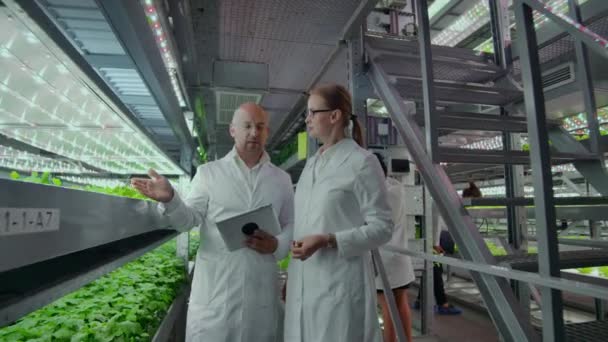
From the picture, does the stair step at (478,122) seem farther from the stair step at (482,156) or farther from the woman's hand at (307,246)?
the woman's hand at (307,246)

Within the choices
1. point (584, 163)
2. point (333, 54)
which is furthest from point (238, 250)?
point (333, 54)

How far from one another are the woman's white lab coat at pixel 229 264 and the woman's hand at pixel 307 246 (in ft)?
1.28

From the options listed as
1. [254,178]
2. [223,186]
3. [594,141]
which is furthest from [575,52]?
[223,186]

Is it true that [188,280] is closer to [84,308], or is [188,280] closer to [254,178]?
[84,308]

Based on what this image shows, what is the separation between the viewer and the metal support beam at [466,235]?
58.6 inches

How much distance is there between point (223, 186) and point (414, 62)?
1808 millimetres

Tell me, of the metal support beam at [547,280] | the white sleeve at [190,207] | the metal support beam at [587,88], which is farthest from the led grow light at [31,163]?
the metal support beam at [587,88]

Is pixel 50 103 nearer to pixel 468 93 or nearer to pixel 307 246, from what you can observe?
pixel 307 246

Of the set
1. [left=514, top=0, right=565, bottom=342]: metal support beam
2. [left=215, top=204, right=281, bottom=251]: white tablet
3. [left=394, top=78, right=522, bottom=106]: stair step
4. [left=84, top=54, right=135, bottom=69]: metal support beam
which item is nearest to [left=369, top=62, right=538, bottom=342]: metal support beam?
[left=514, top=0, right=565, bottom=342]: metal support beam

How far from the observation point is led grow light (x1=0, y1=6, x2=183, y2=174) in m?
0.93

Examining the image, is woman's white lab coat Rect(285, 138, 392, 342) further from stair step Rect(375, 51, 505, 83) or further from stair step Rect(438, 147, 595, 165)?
stair step Rect(375, 51, 505, 83)

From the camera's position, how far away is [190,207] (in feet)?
5.60

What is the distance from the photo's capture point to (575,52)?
253 cm

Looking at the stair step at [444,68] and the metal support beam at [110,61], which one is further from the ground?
the stair step at [444,68]
